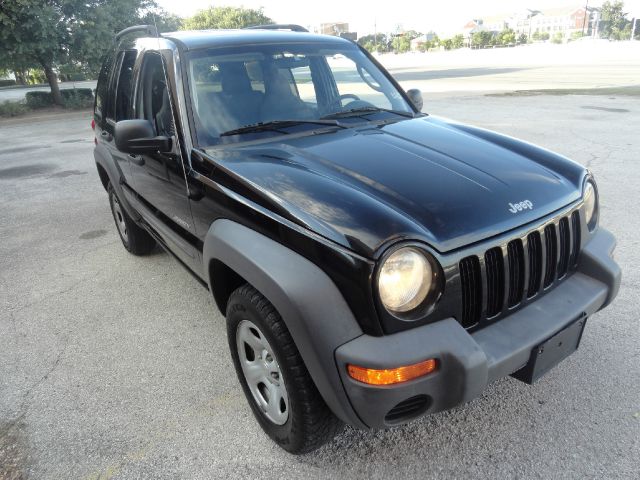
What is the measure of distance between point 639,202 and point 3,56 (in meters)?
18.8

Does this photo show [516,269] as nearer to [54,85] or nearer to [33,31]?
[33,31]

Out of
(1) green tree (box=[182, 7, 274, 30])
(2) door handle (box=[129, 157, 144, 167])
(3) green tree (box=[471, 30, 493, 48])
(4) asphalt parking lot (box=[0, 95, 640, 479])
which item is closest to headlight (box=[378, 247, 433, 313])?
(4) asphalt parking lot (box=[0, 95, 640, 479])

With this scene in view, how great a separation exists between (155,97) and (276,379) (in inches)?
77.4

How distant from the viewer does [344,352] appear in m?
A: 1.69

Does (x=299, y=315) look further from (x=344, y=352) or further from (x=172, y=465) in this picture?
(x=172, y=465)

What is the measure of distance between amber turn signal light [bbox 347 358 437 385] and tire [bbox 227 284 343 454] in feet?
0.93

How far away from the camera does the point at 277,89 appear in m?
2.91

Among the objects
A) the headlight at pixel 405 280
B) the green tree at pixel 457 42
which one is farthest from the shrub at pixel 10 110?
the green tree at pixel 457 42

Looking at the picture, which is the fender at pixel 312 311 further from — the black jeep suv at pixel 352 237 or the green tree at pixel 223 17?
the green tree at pixel 223 17

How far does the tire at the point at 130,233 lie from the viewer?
14.3 feet

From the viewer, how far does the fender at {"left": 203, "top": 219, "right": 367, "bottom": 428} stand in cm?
172

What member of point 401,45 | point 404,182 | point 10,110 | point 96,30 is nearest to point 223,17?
point 96,30

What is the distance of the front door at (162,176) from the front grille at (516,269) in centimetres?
156

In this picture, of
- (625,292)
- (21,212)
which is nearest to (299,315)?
(625,292)
